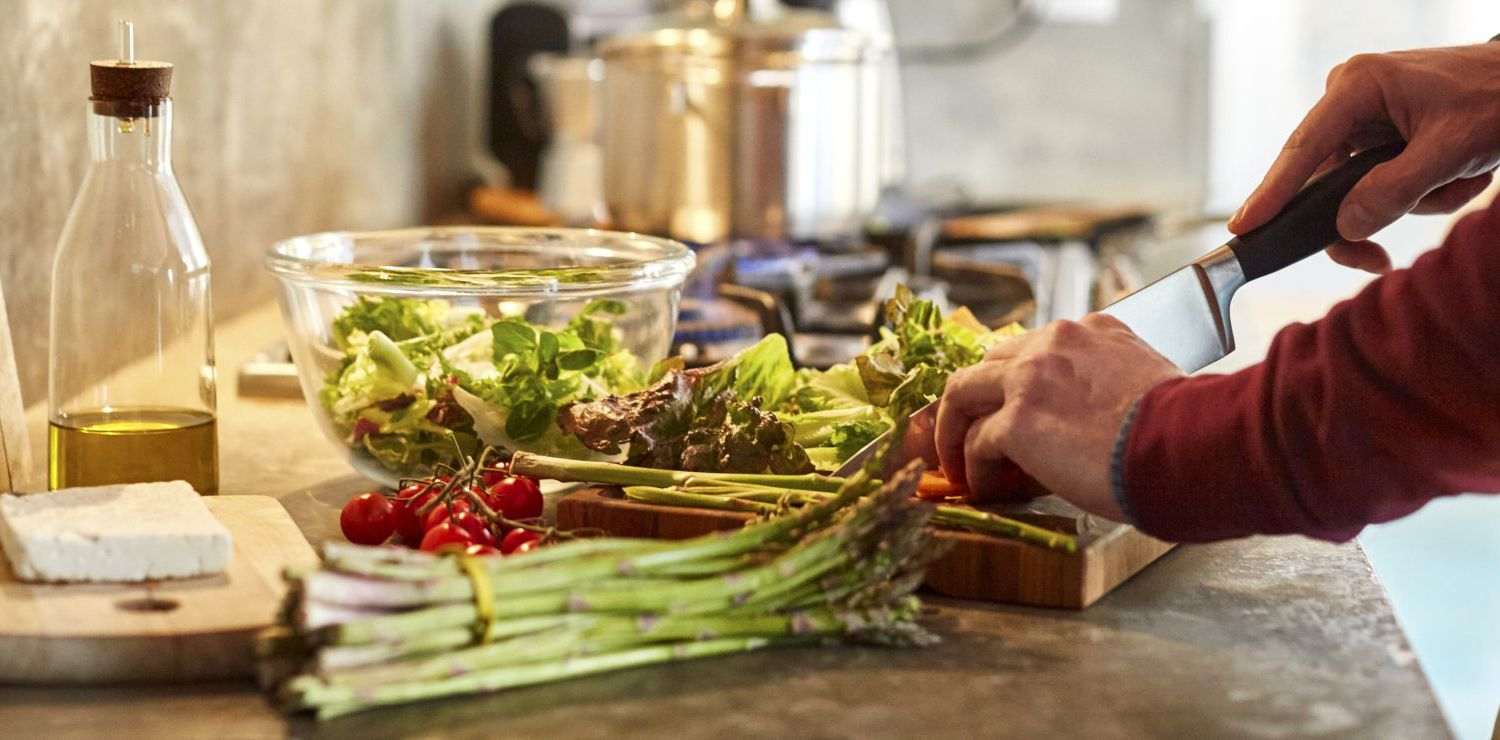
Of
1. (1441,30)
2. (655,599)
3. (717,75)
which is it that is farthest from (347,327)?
(1441,30)

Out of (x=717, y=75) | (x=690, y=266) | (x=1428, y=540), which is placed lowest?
(x=1428, y=540)

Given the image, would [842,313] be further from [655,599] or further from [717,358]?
[655,599]

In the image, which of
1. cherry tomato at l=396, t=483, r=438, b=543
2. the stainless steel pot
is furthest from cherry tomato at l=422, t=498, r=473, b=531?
the stainless steel pot

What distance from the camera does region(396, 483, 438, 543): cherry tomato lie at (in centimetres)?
112

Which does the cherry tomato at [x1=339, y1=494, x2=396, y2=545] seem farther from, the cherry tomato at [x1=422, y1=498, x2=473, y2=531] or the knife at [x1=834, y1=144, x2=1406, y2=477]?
the knife at [x1=834, y1=144, x2=1406, y2=477]

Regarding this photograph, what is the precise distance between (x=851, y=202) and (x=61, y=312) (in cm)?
151

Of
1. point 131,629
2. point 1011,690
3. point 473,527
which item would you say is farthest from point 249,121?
point 1011,690

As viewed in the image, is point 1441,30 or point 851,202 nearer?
point 851,202

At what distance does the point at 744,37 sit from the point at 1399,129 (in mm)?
1312

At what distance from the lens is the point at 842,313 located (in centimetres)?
218

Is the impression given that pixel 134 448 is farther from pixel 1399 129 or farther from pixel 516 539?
pixel 1399 129

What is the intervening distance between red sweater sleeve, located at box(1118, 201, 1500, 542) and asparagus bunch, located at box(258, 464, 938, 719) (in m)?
0.16

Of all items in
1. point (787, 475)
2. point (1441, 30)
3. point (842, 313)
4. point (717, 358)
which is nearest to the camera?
point (787, 475)

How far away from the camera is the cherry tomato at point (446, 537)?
3.37ft
